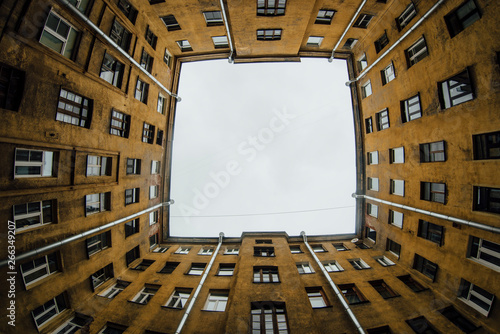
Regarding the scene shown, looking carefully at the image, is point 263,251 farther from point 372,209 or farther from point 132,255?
point 372,209

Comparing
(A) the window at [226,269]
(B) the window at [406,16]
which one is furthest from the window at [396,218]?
(B) the window at [406,16]

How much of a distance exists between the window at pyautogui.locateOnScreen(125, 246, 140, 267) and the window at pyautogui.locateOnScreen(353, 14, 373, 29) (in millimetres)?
29186

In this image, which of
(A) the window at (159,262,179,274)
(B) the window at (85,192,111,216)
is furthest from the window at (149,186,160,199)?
(A) the window at (159,262,179,274)

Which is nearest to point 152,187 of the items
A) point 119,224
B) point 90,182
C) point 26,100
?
point 119,224

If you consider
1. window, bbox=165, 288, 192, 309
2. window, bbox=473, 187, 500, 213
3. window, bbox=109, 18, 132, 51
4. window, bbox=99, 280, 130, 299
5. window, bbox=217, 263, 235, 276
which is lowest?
window, bbox=165, 288, 192, 309

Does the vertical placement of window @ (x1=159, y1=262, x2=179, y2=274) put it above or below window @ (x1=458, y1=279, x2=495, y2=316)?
below

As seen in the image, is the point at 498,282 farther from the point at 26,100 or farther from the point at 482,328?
the point at 26,100

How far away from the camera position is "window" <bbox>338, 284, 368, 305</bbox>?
13516 mm

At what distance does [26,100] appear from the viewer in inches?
347

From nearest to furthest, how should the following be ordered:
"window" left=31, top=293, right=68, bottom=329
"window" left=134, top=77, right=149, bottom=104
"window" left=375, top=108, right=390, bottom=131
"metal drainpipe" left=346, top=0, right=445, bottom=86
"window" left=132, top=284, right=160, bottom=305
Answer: "window" left=31, top=293, right=68, bottom=329
"metal drainpipe" left=346, top=0, right=445, bottom=86
"window" left=132, top=284, right=160, bottom=305
"window" left=134, top=77, right=149, bottom=104
"window" left=375, top=108, right=390, bottom=131

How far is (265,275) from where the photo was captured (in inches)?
583

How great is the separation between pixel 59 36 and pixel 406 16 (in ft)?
74.4

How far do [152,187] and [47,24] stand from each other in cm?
1343

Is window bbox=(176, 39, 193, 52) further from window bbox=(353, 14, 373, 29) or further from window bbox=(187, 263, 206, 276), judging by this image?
window bbox=(187, 263, 206, 276)
